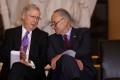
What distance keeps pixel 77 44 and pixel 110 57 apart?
0.33 meters

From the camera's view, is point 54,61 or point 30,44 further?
point 30,44

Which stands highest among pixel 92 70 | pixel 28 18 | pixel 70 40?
pixel 28 18

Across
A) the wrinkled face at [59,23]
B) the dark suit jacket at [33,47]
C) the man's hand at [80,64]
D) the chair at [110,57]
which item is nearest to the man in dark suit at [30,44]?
the dark suit jacket at [33,47]

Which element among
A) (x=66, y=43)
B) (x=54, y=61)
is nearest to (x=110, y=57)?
(x=66, y=43)

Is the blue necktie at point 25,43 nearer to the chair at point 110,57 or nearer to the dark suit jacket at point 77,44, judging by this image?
the dark suit jacket at point 77,44

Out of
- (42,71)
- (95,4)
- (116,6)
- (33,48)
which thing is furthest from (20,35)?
(116,6)

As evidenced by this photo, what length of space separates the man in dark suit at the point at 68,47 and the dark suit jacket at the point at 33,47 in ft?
0.24

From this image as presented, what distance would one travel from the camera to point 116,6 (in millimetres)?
4605

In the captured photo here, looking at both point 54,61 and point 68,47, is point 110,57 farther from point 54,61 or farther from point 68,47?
point 54,61

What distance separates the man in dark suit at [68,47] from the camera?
3.35 m

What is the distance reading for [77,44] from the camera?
3555 millimetres

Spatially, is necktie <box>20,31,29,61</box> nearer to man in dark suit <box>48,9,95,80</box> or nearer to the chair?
man in dark suit <box>48,9,95,80</box>

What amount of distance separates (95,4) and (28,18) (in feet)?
3.69

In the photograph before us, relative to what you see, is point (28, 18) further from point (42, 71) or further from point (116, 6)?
point (116, 6)
